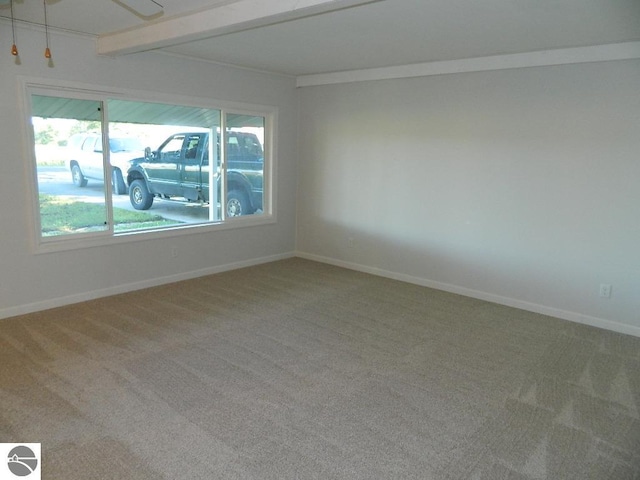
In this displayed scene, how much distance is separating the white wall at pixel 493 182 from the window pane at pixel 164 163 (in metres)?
1.55

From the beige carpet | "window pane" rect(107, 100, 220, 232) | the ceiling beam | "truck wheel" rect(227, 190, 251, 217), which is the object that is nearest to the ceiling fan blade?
the ceiling beam

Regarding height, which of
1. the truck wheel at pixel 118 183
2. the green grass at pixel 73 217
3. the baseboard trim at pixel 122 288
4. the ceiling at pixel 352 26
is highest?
the ceiling at pixel 352 26

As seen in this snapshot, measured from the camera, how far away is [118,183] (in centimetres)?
484

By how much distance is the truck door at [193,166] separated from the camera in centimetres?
535

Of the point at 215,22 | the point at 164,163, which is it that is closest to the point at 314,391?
the point at 215,22

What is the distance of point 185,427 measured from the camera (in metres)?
2.46

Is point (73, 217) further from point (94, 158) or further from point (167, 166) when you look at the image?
point (167, 166)

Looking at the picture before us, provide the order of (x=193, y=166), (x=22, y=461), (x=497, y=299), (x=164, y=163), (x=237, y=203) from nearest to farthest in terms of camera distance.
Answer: (x=22, y=461) < (x=497, y=299) < (x=164, y=163) < (x=193, y=166) < (x=237, y=203)

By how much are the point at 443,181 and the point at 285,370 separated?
2.96m

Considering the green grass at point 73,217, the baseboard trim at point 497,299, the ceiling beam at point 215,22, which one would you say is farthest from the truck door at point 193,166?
the baseboard trim at point 497,299

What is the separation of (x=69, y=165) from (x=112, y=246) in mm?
888

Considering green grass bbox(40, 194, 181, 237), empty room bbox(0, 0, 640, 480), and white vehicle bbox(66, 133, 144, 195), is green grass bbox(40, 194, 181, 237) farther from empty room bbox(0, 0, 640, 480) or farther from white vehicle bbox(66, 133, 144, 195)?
white vehicle bbox(66, 133, 144, 195)

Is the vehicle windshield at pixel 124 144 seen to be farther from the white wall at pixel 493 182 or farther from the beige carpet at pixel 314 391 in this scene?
the white wall at pixel 493 182

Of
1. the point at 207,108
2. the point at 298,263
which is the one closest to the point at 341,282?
the point at 298,263
